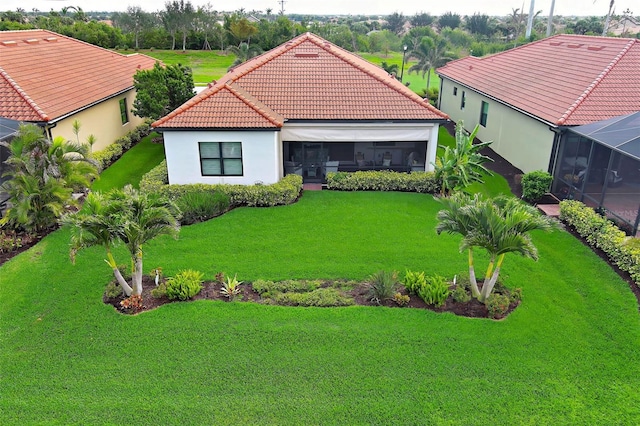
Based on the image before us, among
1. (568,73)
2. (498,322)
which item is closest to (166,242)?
(498,322)

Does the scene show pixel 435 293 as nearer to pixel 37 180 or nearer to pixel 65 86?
pixel 37 180

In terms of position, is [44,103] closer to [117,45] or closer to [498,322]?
[498,322]

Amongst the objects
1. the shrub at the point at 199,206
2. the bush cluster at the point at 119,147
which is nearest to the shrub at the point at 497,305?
the shrub at the point at 199,206

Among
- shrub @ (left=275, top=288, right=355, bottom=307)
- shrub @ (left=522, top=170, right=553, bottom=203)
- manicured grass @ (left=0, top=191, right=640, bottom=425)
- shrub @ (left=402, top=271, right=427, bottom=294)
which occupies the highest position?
shrub @ (left=522, top=170, right=553, bottom=203)

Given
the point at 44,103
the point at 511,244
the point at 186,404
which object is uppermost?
the point at 44,103

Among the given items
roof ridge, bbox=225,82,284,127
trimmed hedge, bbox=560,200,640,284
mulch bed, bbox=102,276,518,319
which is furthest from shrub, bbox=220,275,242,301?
trimmed hedge, bbox=560,200,640,284

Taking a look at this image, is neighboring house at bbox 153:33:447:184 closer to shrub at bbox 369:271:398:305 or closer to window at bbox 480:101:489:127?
window at bbox 480:101:489:127

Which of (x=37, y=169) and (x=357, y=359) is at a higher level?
(x=37, y=169)
